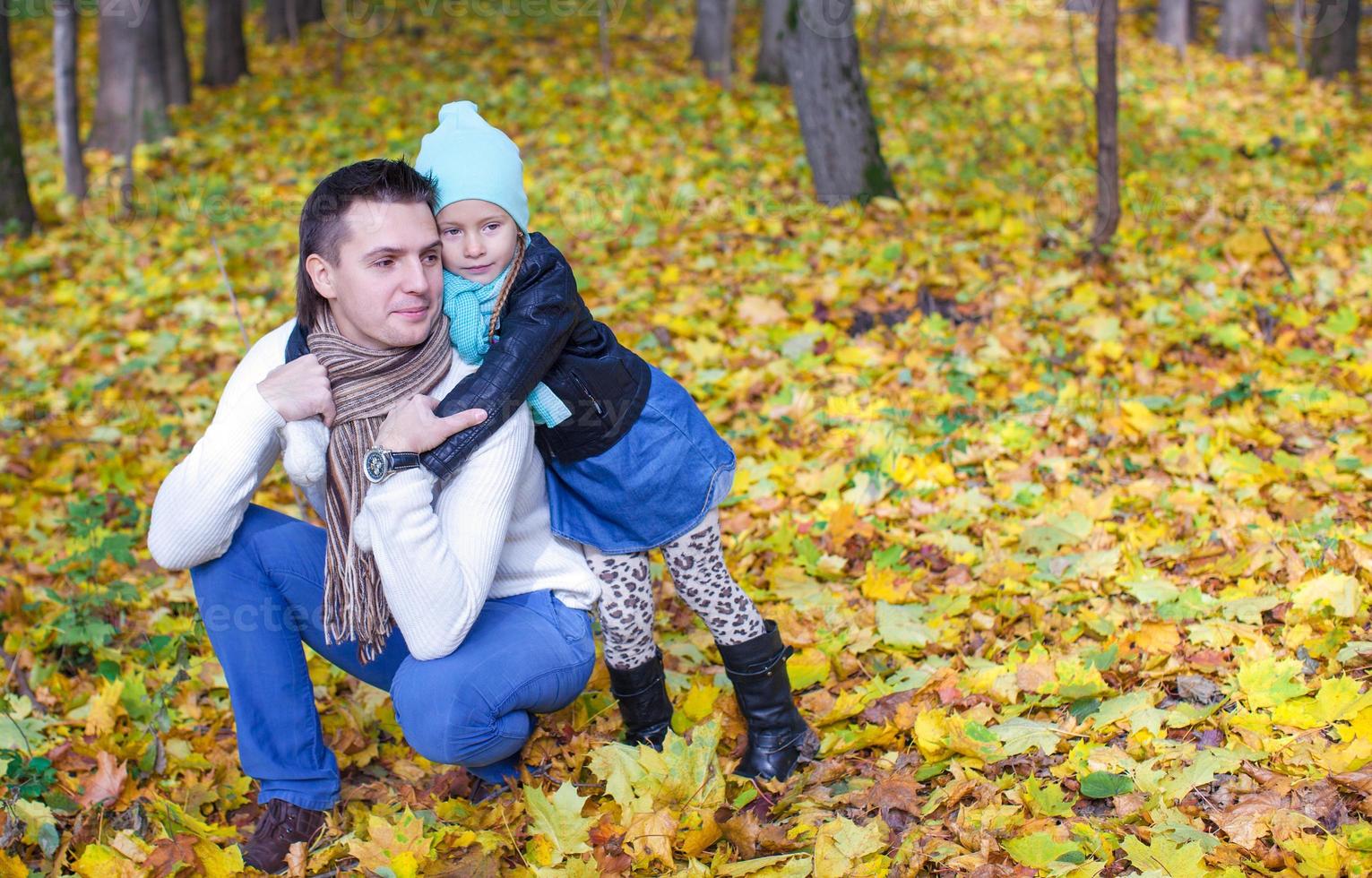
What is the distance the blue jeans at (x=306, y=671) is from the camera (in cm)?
226

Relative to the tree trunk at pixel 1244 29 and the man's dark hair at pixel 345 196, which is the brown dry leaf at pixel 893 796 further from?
the tree trunk at pixel 1244 29

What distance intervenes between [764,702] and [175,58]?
10512 millimetres

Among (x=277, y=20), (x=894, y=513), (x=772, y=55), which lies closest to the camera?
(x=894, y=513)

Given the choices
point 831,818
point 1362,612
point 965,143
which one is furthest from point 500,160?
point 965,143

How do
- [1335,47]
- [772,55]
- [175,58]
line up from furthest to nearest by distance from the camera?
[175,58] < [1335,47] < [772,55]

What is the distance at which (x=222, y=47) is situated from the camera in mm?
11492

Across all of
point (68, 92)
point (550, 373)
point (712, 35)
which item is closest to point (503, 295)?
point (550, 373)

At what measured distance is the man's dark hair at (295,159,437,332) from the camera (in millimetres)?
2141

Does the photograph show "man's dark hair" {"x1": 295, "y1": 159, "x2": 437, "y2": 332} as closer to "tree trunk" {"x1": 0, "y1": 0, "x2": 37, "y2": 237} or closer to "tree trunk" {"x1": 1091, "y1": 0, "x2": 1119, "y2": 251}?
"tree trunk" {"x1": 1091, "y1": 0, "x2": 1119, "y2": 251}

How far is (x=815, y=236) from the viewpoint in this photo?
19.6 feet

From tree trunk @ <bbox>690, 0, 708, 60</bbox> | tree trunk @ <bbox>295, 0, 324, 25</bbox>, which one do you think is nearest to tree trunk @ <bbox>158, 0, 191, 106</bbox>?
tree trunk @ <bbox>295, 0, 324, 25</bbox>

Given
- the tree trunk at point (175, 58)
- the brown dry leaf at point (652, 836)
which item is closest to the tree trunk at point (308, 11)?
the tree trunk at point (175, 58)

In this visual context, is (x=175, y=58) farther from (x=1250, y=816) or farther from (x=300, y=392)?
(x=1250, y=816)

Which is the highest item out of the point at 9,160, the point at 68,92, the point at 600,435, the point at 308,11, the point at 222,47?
the point at 308,11
